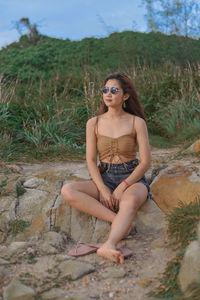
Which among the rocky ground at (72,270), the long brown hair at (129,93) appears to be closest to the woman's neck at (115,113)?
the long brown hair at (129,93)

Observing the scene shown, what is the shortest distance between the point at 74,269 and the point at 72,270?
17 millimetres

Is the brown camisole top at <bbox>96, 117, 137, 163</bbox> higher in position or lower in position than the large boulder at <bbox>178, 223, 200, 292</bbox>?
higher

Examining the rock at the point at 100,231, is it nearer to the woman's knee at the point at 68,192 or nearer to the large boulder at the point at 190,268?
the woman's knee at the point at 68,192

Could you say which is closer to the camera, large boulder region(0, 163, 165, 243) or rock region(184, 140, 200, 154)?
large boulder region(0, 163, 165, 243)

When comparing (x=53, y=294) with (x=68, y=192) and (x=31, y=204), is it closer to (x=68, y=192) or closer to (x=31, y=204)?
(x=68, y=192)

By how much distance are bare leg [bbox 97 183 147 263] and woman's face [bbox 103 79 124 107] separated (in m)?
0.82

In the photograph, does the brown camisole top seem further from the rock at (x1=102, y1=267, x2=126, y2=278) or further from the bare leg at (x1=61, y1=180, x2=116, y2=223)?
the rock at (x1=102, y1=267, x2=126, y2=278)

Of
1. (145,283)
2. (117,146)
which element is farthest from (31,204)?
(145,283)

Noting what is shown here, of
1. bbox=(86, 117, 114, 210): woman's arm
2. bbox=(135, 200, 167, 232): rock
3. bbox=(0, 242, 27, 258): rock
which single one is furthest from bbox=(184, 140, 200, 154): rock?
bbox=(0, 242, 27, 258): rock

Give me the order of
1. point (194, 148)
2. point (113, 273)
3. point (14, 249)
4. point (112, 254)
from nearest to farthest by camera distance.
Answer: point (113, 273), point (112, 254), point (14, 249), point (194, 148)

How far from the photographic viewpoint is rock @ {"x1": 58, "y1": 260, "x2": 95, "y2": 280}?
271 centimetres

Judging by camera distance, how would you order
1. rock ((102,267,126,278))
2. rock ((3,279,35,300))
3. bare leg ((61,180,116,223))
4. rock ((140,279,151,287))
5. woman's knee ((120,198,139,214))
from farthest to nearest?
bare leg ((61,180,116,223)) → woman's knee ((120,198,139,214)) → rock ((102,267,126,278)) → rock ((140,279,151,287)) → rock ((3,279,35,300))

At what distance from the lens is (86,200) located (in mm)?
3436

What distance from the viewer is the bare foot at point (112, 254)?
287cm
